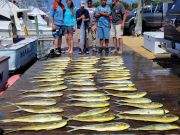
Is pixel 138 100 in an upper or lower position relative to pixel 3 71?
upper

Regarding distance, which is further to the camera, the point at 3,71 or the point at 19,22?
the point at 19,22

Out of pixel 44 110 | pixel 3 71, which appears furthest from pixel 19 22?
pixel 44 110

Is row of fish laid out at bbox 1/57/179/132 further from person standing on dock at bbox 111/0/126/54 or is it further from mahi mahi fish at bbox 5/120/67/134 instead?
person standing on dock at bbox 111/0/126/54

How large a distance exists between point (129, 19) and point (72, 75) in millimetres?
16292

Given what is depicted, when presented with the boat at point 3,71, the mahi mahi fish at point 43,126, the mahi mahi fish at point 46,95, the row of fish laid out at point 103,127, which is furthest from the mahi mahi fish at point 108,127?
the boat at point 3,71

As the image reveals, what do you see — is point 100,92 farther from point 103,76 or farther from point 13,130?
point 13,130

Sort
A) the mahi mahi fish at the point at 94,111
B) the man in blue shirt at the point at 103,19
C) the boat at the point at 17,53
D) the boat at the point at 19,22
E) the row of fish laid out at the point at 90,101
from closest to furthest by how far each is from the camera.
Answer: the row of fish laid out at the point at 90,101 < the mahi mahi fish at the point at 94,111 < the man in blue shirt at the point at 103,19 < the boat at the point at 17,53 < the boat at the point at 19,22

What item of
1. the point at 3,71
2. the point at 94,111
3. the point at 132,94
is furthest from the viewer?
the point at 3,71

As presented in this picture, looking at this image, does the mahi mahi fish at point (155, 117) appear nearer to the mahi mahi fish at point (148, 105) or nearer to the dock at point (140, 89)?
the dock at point (140, 89)

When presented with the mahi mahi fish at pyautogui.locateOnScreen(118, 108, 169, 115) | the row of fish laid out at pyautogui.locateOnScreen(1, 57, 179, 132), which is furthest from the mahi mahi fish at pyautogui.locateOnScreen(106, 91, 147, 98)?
the mahi mahi fish at pyautogui.locateOnScreen(118, 108, 169, 115)

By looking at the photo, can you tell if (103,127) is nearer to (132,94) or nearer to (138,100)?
(138,100)

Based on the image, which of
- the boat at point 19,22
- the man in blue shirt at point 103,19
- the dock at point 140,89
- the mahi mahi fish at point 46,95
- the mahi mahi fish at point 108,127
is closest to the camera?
the mahi mahi fish at point 108,127

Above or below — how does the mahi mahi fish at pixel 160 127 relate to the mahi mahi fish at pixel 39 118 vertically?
below

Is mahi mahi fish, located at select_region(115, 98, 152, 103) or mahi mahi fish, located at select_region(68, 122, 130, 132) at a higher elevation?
mahi mahi fish, located at select_region(115, 98, 152, 103)
